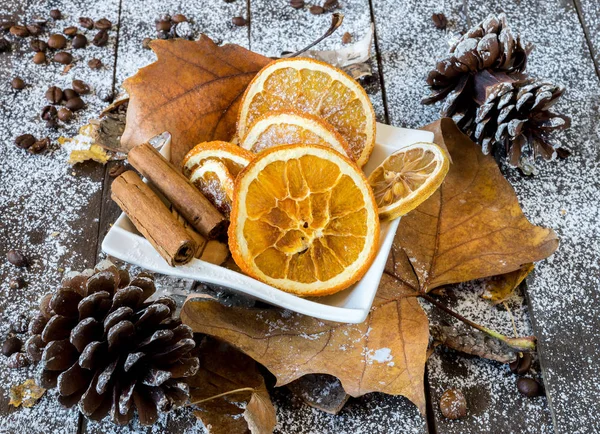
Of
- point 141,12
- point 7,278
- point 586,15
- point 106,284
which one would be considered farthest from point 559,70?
point 7,278

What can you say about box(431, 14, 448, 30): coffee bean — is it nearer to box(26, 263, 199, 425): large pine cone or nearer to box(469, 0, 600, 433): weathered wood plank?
box(469, 0, 600, 433): weathered wood plank

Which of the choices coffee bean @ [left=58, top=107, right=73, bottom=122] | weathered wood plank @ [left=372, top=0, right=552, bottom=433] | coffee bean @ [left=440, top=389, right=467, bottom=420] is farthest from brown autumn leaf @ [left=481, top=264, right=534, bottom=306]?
coffee bean @ [left=58, top=107, right=73, bottom=122]

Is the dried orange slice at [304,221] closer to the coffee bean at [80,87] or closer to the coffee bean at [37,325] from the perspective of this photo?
the coffee bean at [37,325]

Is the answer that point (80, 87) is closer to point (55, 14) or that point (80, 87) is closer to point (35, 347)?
point (55, 14)

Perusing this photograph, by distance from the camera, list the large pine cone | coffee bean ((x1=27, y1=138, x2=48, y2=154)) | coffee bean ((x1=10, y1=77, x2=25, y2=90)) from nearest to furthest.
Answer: the large pine cone → coffee bean ((x1=27, y1=138, x2=48, y2=154)) → coffee bean ((x1=10, y1=77, x2=25, y2=90))

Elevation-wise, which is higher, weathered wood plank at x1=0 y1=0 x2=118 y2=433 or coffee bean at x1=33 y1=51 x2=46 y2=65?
coffee bean at x1=33 y1=51 x2=46 y2=65

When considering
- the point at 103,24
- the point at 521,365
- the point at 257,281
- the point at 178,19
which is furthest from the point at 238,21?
the point at 521,365
